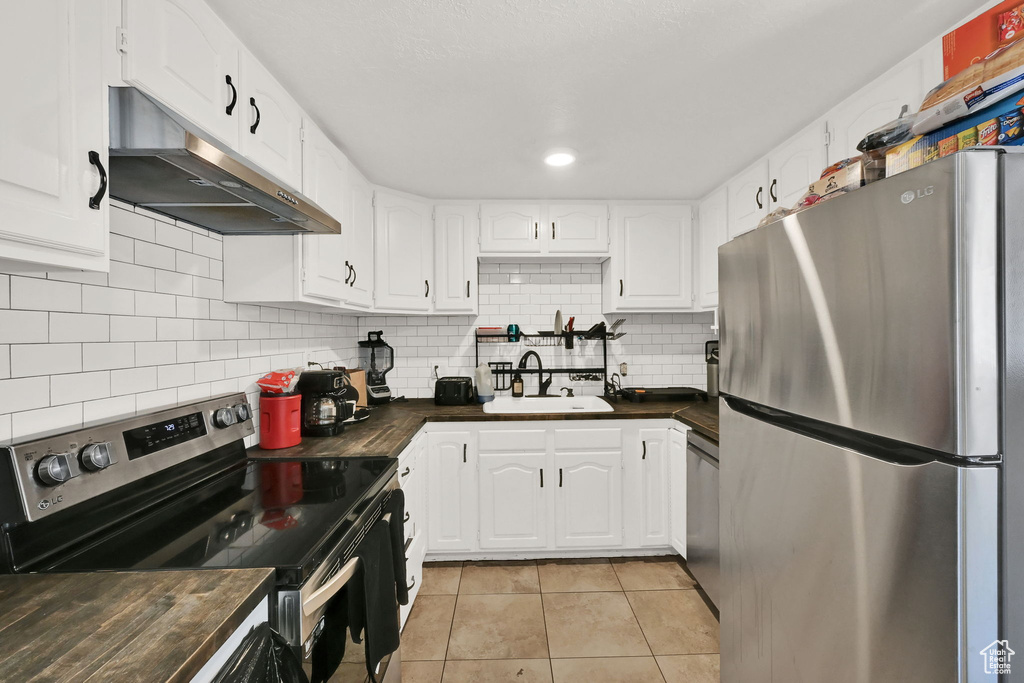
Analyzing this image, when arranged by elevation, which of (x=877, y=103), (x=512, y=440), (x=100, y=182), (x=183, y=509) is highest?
(x=877, y=103)

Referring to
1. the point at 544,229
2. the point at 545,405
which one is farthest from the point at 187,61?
the point at 545,405

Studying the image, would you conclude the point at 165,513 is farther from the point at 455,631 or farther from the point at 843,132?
the point at 843,132

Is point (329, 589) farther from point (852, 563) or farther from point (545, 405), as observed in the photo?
point (545, 405)

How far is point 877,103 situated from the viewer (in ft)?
5.32

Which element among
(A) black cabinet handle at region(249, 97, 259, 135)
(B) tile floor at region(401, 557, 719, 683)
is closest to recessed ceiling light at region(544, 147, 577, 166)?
(A) black cabinet handle at region(249, 97, 259, 135)

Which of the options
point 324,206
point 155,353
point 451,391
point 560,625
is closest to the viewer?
point 155,353

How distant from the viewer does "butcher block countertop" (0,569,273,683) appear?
642 mm

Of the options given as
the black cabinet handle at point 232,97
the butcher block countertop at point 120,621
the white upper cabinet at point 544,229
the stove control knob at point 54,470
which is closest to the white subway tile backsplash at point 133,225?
the black cabinet handle at point 232,97

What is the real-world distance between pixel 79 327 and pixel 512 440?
201 centimetres

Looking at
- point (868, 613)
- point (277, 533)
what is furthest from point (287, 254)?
point (868, 613)

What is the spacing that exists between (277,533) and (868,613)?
1273mm

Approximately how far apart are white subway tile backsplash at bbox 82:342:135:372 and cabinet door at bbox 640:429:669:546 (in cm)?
242

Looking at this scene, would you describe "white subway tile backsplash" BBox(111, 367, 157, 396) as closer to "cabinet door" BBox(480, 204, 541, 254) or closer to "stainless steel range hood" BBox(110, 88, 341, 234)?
"stainless steel range hood" BBox(110, 88, 341, 234)

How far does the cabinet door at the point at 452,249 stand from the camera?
10.2 feet
